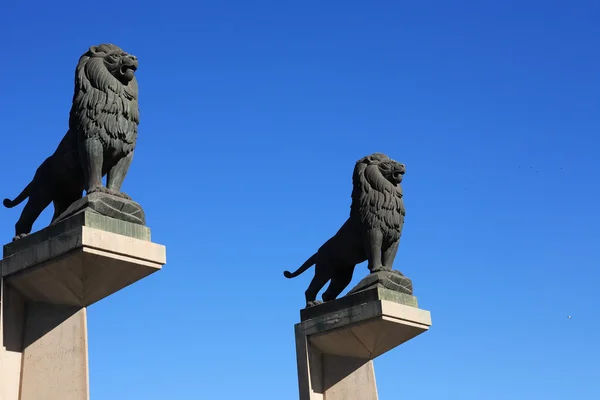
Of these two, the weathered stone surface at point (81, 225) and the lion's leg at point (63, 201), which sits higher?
the lion's leg at point (63, 201)

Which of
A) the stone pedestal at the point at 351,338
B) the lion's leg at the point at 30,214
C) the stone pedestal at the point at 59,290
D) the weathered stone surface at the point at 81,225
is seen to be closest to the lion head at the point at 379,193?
the stone pedestal at the point at 351,338

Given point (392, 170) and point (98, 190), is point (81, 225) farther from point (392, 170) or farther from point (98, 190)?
point (392, 170)

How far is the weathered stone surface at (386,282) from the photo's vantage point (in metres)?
15.0

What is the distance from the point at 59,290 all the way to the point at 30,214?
138cm

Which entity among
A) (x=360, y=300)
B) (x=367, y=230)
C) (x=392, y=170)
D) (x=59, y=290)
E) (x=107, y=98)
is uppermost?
(x=392, y=170)

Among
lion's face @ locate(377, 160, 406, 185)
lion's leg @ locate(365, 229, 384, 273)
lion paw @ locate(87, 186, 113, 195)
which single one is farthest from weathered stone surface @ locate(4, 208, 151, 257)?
lion's face @ locate(377, 160, 406, 185)

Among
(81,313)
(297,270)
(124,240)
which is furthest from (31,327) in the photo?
(297,270)

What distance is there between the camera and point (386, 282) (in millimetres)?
15000

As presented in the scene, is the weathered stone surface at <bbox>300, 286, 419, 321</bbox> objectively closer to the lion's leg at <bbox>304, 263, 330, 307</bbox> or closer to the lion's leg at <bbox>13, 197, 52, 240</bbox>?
the lion's leg at <bbox>304, 263, 330, 307</bbox>

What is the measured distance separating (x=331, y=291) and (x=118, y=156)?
514 centimetres

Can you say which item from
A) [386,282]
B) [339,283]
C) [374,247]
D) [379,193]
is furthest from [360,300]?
[379,193]

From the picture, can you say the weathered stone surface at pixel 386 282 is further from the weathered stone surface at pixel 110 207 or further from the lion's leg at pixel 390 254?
the weathered stone surface at pixel 110 207

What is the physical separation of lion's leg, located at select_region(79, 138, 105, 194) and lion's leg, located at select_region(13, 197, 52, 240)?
1.18 metres

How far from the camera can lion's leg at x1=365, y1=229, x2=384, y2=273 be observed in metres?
15.2
